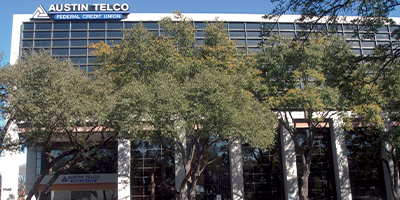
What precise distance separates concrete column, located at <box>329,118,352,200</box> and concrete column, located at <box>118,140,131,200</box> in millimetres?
17961

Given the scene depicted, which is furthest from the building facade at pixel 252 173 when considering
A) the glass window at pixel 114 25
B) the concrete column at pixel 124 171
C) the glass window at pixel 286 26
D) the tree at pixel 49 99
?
the glass window at pixel 286 26

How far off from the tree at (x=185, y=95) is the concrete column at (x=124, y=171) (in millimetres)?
7057

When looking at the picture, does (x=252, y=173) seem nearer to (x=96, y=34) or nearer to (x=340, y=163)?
(x=340, y=163)

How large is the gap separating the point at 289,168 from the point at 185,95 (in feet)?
46.9

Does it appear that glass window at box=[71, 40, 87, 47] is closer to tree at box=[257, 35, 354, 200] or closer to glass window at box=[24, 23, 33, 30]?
glass window at box=[24, 23, 33, 30]

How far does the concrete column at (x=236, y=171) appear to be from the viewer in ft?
86.0

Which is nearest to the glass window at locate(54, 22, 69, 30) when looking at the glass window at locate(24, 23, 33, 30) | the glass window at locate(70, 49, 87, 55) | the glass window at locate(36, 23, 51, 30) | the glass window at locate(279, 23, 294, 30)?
the glass window at locate(36, 23, 51, 30)

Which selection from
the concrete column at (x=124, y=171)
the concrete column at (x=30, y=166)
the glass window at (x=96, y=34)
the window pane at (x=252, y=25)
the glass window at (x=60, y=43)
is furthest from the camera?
the window pane at (x=252, y=25)

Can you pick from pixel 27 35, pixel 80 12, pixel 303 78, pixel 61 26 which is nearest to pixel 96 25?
pixel 80 12

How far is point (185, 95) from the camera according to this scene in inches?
672

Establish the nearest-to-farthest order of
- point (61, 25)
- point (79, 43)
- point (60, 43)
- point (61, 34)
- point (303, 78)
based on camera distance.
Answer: point (303, 78)
point (60, 43)
point (79, 43)
point (61, 34)
point (61, 25)

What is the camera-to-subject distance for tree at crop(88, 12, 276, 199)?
16.3m

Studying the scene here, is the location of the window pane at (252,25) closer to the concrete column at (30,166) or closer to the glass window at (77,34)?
the glass window at (77,34)

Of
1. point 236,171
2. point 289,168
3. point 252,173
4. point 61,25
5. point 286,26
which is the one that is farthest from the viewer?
point 286,26
